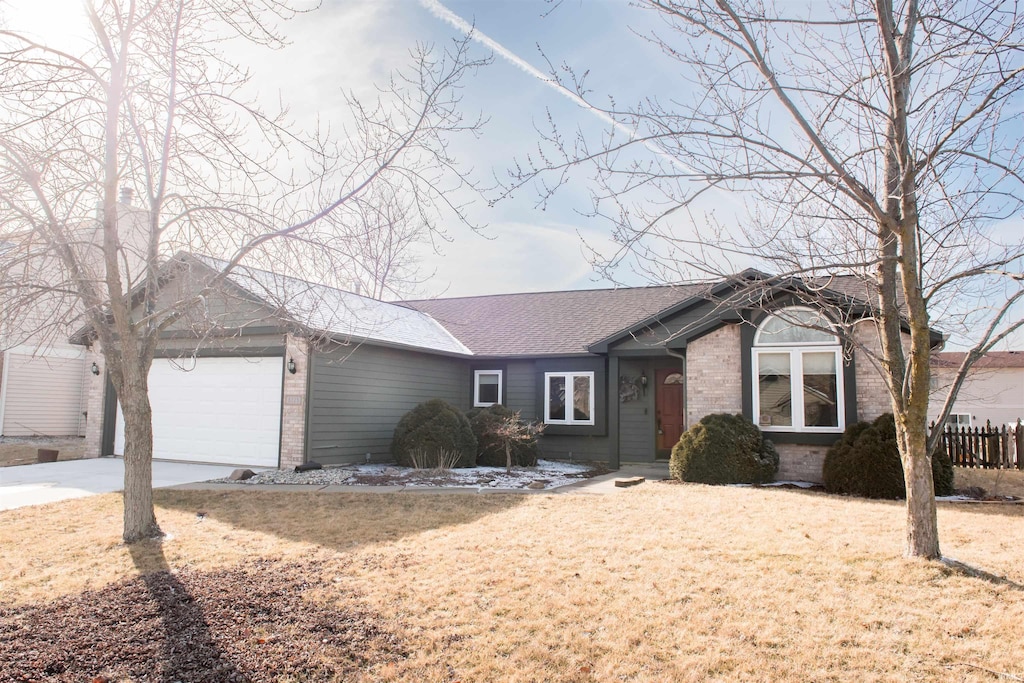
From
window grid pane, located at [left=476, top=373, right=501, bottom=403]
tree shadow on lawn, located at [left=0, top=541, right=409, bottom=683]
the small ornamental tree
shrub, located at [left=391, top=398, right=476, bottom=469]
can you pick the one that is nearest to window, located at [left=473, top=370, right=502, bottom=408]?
window grid pane, located at [left=476, top=373, right=501, bottom=403]

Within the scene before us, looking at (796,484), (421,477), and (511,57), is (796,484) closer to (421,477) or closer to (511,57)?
(421,477)

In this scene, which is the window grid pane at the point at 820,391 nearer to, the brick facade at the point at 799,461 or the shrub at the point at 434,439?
the brick facade at the point at 799,461

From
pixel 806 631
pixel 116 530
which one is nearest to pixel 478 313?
pixel 116 530

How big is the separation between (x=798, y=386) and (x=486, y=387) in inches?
308

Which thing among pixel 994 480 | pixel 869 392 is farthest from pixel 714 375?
pixel 994 480

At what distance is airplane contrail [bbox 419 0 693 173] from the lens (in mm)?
5547

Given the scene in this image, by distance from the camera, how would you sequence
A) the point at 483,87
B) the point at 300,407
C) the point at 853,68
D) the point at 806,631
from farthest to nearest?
the point at 300,407 → the point at 483,87 → the point at 853,68 → the point at 806,631

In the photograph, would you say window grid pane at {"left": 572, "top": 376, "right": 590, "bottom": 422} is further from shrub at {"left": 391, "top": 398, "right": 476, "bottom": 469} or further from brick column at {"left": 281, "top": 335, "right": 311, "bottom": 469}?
brick column at {"left": 281, "top": 335, "right": 311, "bottom": 469}

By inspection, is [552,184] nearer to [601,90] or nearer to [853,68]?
[601,90]

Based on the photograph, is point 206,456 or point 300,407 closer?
point 300,407

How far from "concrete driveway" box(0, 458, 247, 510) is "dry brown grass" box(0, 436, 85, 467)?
1.06 metres

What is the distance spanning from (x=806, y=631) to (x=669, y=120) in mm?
4005

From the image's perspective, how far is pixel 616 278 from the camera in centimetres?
621

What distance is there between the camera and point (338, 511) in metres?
8.44
